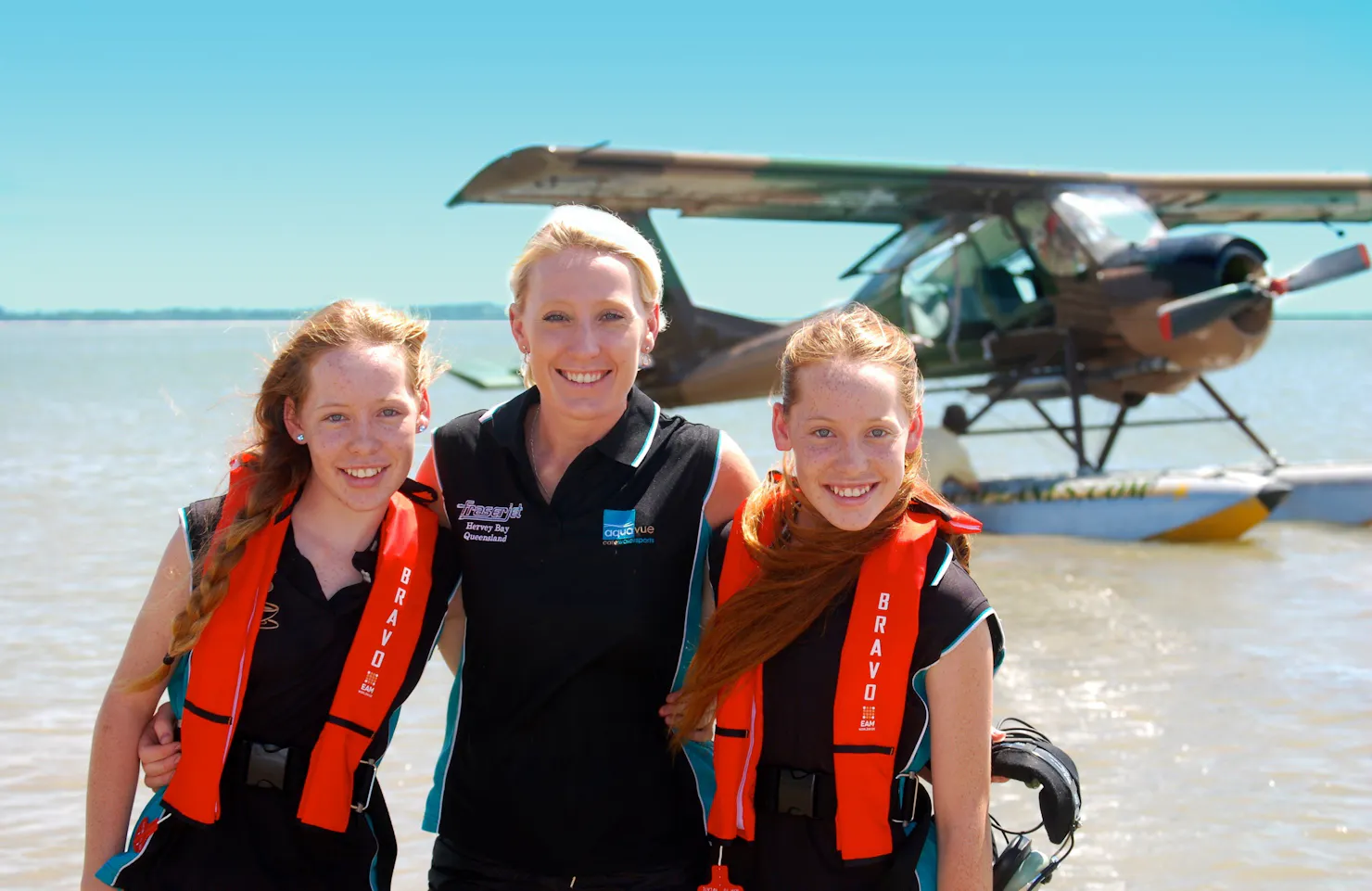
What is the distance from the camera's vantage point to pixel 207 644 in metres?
1.88

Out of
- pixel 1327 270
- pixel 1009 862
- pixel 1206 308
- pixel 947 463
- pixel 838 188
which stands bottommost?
pixel 947 463

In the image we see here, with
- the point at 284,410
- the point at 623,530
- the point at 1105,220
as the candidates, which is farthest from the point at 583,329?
the point at 1105,220

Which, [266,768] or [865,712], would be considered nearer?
[865,712]

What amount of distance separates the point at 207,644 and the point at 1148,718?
4.23 m

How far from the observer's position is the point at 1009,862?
1912 millimetres

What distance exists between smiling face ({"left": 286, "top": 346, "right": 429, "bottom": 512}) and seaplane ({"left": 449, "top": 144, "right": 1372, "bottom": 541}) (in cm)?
738

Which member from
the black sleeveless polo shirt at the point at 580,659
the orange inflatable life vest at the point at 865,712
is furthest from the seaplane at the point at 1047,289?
the orange inflatable life vest at the point at 865,712

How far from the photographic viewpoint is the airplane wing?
379 inches

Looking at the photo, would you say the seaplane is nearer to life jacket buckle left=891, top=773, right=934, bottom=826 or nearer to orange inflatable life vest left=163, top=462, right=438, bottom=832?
orange inflatable life vest left=163, top=462, right=438, bottom=832

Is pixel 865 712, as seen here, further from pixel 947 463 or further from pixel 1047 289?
pixel 1047 289

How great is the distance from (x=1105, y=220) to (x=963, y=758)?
982 centimetres

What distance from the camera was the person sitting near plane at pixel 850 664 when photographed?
5.83 feet

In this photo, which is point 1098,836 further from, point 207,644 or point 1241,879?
point 207,644

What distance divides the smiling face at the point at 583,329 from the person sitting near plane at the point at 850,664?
0.30 meters
